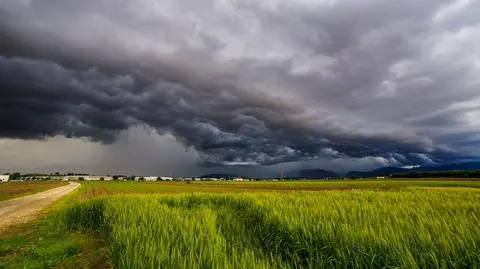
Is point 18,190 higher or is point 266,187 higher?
point 266,187

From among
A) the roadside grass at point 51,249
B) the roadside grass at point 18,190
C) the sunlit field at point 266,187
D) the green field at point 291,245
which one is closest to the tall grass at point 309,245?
the green field at point 291,245

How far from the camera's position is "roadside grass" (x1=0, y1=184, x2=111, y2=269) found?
39.4ft

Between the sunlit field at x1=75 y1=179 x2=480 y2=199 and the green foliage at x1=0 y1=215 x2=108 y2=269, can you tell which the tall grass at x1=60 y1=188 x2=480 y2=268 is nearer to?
the green foliage at x1=0 y1=215 x2=108 y2=269

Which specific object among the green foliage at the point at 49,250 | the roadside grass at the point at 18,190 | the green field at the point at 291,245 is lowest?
the green foliage at the point at 49,250

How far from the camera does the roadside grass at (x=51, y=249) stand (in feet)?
39.4

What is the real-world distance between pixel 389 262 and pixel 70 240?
1441 centimetres

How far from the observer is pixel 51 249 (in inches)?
560

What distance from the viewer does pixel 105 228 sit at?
1714cm

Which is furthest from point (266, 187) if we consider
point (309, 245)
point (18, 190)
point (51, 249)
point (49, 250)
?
point (309, 245)

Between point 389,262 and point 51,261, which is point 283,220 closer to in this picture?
point 389,262

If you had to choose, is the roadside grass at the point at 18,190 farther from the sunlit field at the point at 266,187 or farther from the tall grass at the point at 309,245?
the tall grass at the point at 309,245

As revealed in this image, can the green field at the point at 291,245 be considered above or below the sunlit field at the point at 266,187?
below

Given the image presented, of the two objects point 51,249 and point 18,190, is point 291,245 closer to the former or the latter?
point 51,249

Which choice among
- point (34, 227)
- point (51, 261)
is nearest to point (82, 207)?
point (34, 227)
